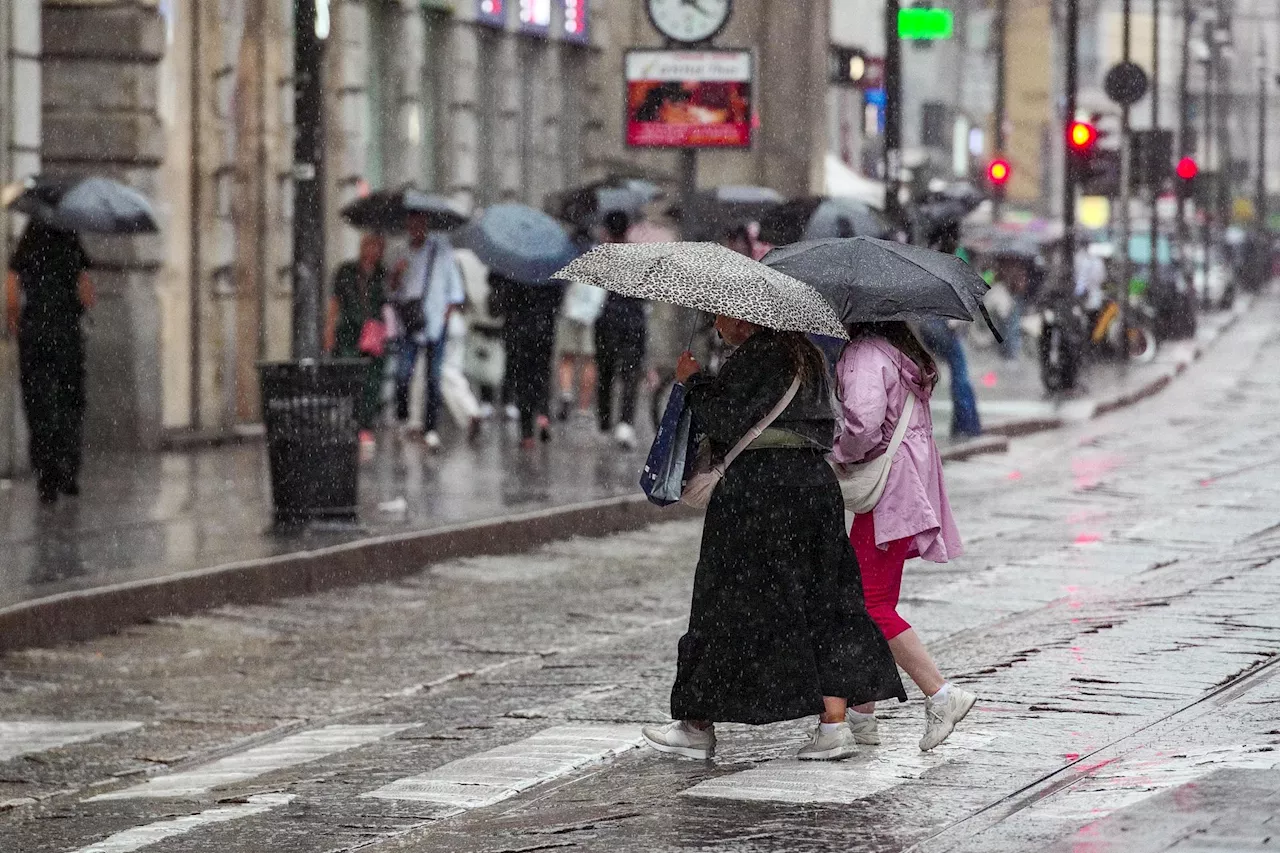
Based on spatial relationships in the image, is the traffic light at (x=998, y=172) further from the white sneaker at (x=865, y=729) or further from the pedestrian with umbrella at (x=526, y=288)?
the white sneaker at (x=865, y=729)

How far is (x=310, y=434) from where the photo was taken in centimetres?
1454

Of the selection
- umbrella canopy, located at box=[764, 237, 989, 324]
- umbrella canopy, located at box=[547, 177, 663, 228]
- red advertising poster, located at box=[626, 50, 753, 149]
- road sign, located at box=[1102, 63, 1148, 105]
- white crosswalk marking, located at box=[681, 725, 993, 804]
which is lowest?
white crosswalk marking, located at box=[681, 725, 993, 804]

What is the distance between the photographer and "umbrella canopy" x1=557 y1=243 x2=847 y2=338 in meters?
7.78

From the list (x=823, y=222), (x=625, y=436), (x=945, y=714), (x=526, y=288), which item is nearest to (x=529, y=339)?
(x=526, y=288)

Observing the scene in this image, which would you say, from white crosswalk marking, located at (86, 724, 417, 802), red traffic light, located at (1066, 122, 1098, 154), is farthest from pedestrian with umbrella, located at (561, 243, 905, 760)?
red traffic light, located at (1066, 122, 1098, 154)

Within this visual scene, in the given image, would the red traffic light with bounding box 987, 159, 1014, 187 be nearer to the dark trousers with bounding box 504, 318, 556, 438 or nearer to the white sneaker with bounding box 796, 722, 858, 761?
the dark trousers with bounding box 504, 318, 556, 438

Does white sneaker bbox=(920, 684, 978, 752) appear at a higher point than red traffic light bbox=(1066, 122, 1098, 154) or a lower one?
lower

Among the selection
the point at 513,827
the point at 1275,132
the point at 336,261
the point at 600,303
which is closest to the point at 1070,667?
the point at 513,827

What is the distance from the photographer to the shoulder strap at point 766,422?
7.92m

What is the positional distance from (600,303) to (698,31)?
3012mm

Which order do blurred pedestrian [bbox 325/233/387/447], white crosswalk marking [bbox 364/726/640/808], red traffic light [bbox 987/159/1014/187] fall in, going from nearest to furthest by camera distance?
1. white crosswalk marking [bbox 364/726/640/808]
2. blurred pedestrian [bbox 325/233/387/447]
3. red traffic light [bbox 987/159/1014/187]

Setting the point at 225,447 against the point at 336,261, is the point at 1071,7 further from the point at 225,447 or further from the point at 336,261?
the point at 225,447

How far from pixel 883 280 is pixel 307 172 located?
7.16 meters

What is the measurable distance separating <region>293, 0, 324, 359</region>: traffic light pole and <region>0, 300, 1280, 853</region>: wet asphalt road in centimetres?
165
